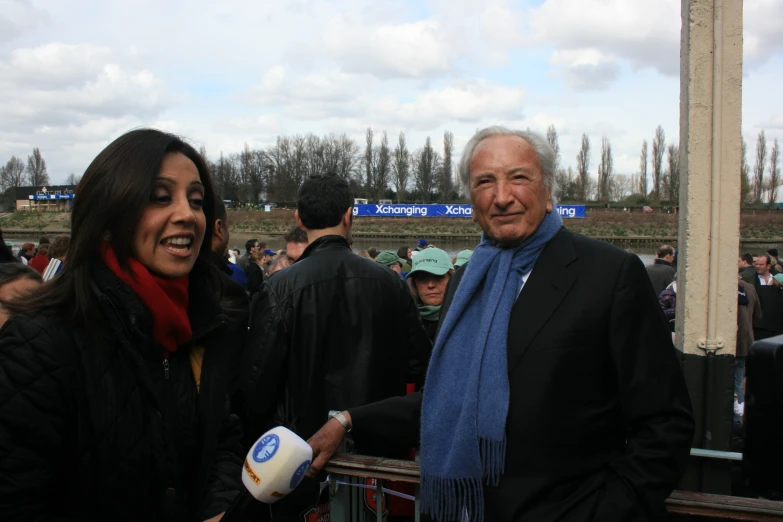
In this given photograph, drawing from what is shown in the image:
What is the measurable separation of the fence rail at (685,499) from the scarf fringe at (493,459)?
1.23ft

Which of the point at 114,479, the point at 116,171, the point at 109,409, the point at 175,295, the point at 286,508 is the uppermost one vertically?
the point at 116,171

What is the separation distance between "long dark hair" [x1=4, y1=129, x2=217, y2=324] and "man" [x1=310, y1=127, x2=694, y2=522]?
3.56 ft

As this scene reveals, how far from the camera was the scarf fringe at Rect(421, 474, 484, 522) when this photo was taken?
6.25 feet

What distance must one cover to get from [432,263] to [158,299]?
2.96 metres

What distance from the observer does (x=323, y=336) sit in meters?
3.00

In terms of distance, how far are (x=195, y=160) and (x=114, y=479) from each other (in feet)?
3.27

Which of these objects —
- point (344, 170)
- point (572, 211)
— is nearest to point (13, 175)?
point (344, 170)

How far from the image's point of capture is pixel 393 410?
230cm

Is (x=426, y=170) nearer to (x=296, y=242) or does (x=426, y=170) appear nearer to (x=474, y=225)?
(x=474, y=225)

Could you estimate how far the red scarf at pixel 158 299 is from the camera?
1705 mm

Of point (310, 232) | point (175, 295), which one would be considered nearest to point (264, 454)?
point (175, 295)

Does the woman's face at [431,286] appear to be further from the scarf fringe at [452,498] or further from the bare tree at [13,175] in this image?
the bare tree at [13,175]

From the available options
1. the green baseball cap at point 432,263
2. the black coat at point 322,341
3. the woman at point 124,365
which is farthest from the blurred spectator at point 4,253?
the woman at point 124,365

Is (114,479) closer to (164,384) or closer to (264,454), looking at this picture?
(164,384)
